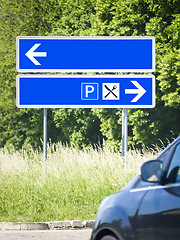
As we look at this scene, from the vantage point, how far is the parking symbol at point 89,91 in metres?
13.0

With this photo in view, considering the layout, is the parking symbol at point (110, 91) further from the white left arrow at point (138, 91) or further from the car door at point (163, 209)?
the car door at point (163, 209)

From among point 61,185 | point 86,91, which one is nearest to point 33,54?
point 86,91

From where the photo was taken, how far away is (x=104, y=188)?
36.1 ft

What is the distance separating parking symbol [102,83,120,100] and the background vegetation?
46.4 feet

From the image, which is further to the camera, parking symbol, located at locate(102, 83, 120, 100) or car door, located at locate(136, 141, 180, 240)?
parking symbol, located at locate(102, 83, 120, 100)

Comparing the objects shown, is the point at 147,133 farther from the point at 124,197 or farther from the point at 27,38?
the point at 124,197

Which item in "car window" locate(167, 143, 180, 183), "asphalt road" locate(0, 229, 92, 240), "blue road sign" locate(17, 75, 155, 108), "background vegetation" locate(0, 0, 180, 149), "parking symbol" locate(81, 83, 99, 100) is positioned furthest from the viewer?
"background vegetation" locate(0, 0, 180, 149)

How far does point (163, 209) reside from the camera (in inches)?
152

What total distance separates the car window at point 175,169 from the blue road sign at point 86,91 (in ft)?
28.9

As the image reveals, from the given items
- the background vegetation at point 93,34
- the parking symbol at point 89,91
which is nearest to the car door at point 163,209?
the parking symbol at point 89,91

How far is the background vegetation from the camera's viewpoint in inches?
1112

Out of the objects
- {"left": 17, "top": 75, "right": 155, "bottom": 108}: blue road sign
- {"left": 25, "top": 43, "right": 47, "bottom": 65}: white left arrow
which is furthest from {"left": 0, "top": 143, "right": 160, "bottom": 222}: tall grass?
{"left": 25, "top": 43, "right": 47, "bottom": 65}: white left arrow

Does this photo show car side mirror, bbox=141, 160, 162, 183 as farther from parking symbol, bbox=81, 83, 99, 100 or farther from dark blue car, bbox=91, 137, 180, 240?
parking symbol, bbox=81, 83, 99, 100

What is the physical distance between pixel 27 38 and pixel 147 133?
16.8 m
